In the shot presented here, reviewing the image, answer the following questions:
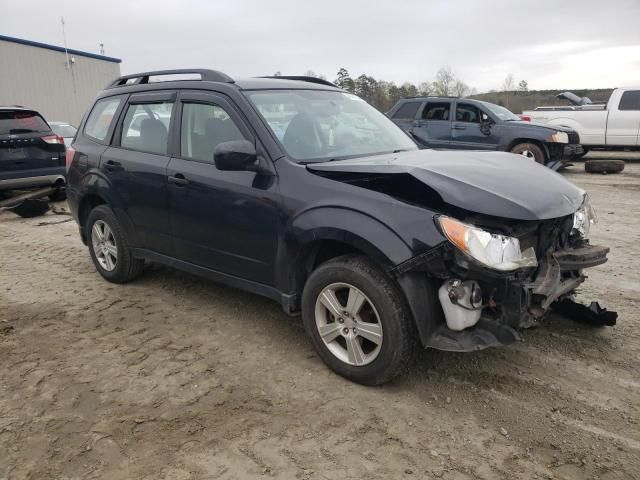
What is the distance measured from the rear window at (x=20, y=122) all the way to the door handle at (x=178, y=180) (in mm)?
6595

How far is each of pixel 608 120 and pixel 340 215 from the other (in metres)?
14.5

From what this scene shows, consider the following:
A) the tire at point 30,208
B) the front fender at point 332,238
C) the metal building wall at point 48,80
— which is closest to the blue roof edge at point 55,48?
the metal building wall at point 48,80

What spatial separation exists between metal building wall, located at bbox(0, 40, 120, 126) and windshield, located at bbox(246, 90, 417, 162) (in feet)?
74.1

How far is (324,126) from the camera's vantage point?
3998 mm

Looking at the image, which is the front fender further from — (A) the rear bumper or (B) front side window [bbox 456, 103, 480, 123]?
(B) front side window [bbox 456, 103, 480, 123]

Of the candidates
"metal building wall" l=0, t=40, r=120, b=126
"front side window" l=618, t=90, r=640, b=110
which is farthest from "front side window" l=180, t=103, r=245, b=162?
"metal building wall" l=0, t=40, r=120, b=126

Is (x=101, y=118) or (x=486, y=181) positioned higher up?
(x=101, y=118)

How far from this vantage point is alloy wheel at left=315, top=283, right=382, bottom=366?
123 inches

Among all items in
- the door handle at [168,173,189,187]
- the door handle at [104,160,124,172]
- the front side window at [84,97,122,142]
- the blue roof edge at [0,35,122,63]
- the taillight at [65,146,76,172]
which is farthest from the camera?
the blue roof edge at [0,35,122,63]

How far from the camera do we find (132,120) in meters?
4.75

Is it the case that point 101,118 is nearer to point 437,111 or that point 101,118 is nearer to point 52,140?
point 52,140

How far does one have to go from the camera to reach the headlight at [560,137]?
11.6 m

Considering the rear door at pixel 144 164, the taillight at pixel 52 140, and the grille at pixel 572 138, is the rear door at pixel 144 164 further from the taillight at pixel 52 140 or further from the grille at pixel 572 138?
the grille at pixel 572 138

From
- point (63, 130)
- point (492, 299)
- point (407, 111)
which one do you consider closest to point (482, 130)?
point (407, 111)
